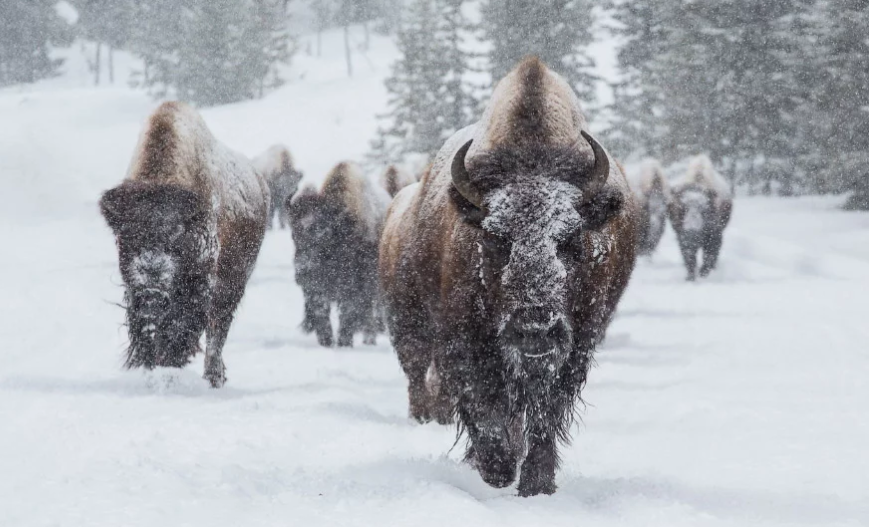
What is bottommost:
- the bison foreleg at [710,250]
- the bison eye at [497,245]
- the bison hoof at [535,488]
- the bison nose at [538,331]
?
the bison foreleg at [710,250]

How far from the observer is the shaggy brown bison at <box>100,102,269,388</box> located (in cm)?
637

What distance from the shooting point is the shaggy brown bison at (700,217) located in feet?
58.4

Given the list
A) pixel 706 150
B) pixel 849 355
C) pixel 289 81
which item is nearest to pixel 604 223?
pixel 849 355

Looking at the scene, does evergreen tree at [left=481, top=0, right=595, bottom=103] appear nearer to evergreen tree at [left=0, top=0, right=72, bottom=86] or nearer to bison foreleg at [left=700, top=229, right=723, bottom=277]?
bison foreleg at [left=700, top=229, right=723, bottom=277]

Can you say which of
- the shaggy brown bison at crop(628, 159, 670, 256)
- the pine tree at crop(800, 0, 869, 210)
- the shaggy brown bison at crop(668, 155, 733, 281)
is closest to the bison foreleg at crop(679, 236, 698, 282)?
the shaggy brown bison at crop(668, 155, 733, 281)

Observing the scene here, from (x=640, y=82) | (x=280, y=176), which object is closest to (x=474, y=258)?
(x=280, y=176)

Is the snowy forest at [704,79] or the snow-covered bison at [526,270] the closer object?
the snow-covered bison at [526,270]

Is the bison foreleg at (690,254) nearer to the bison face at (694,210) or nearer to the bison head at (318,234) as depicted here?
the bison face at (694,210)

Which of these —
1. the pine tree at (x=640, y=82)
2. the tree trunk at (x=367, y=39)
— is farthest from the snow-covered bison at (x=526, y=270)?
the tree trunk at (x=367, y=39)

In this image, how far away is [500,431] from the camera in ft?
14.4

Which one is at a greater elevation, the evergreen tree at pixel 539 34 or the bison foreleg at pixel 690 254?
the evergreen tree at pixel 539 34

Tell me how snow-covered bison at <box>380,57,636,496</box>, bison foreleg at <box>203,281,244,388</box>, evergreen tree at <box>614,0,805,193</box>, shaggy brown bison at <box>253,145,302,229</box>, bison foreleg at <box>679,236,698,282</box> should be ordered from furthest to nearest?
1. evergreen tree at <box>614,0,805,193</box>
2. shaggy brown bison at <box>253,145,302,229</box>
3. bison foreleg at <box>679,236,698,282</box>
4. bison foreleg at <box>203,281,244,388</box>
5. snow-covered bison at <box>380,57,636,496</box>

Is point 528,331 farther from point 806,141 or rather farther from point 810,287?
point 806,141

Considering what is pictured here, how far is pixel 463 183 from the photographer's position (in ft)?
13.4
